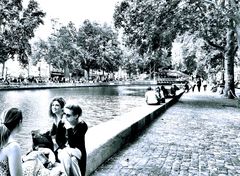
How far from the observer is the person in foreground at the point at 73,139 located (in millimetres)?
3838

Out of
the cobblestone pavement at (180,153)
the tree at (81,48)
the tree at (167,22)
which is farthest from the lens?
the tree at (81,48)

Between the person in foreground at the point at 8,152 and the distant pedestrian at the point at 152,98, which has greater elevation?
the person in foreground at the point at 8,152

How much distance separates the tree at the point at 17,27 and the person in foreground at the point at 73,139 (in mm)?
35837

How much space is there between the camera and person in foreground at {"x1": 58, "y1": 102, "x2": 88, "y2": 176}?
3838mm

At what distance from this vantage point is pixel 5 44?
37812 millimetres

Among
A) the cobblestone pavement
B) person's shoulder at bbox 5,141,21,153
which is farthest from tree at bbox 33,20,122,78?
person's shoulder at bbox 5,141,21,153

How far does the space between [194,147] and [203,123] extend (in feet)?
14.6

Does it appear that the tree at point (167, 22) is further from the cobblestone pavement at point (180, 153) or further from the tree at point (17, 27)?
the tree at point (17, 27)

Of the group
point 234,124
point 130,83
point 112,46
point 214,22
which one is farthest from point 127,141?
point 130,83

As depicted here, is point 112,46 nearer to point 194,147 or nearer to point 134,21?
point 134,21

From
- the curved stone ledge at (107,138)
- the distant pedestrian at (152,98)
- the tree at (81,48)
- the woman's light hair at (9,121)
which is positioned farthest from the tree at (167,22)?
the tree at (81,48)

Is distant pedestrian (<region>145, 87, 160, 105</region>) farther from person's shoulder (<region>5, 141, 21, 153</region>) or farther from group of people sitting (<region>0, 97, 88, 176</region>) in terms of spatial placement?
person's shoulder (<region>5, 141, 21, 153</region>)

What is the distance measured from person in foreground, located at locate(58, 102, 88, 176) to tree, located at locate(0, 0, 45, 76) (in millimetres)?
35837

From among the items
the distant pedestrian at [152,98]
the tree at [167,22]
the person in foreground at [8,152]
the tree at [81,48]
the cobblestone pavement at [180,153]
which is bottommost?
the cobblestone pavement at [180,153]
